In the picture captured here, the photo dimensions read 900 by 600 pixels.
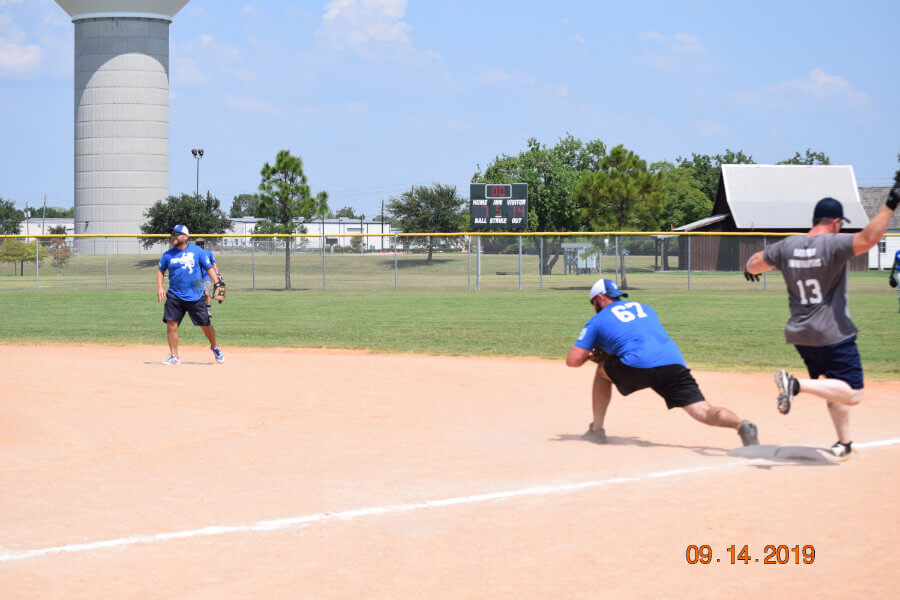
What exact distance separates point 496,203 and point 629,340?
104 feet

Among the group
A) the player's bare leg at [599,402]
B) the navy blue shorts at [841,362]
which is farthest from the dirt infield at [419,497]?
the navy blue shorts at [841,362]

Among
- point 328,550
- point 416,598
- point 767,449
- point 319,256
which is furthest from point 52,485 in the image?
point 319,256

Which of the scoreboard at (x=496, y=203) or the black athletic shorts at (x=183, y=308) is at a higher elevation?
the scoreboard at (x=496, y=203)

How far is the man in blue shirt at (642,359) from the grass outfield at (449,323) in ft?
20.9

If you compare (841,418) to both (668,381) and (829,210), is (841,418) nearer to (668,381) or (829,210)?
(668,381)

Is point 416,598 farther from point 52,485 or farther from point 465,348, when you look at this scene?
point 465,348

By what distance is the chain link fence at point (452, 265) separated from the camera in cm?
3603

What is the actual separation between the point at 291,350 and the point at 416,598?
1167 centimetres

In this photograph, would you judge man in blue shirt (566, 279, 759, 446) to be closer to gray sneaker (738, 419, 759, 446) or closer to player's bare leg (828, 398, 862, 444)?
gray sneaker (738, 419, 759, 446)

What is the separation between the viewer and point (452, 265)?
39188mm

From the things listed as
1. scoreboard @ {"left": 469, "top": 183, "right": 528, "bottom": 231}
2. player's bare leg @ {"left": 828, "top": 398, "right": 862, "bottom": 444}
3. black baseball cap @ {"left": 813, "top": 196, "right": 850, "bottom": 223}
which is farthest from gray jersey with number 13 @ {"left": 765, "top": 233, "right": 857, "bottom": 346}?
scoreboard @ {"left": 469, "top": 183, "right": 528, "bottom": 231}

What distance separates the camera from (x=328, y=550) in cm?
487
